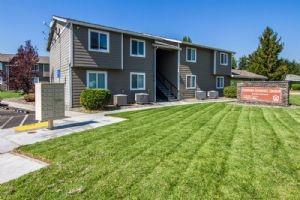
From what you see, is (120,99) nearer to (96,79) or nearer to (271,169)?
(96,79)

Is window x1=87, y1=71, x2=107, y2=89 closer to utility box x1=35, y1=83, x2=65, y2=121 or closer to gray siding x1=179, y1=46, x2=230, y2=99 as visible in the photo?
utility box x1=35, y1=83, x2=65, y2=121

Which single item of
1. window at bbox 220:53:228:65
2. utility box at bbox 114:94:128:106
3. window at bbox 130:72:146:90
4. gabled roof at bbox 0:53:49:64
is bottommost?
utility box at bbox 114:94:128:106

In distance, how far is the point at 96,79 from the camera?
1870 centimetres

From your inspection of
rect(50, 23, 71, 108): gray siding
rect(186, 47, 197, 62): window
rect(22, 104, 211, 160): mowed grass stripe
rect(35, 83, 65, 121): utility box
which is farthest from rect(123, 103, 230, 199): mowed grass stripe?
rect(186, 47, 197, 62): window

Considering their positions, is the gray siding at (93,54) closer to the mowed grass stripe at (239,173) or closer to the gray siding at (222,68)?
the mowed grass stripe at (239,173)

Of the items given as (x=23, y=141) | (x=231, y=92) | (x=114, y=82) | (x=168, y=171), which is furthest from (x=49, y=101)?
(x=231, y=92)

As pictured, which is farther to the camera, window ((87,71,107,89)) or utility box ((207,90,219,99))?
utility box ((207,90,219,99))

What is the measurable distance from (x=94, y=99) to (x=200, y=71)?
15.9 metres

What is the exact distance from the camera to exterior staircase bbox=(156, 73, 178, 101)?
83.4 feet

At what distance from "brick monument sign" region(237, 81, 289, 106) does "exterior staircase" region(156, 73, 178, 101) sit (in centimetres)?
712

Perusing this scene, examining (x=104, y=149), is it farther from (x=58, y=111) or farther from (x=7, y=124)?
(x=7, y=124)

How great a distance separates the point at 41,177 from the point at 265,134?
6.86 meters

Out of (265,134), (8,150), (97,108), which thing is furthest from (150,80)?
(8,150)

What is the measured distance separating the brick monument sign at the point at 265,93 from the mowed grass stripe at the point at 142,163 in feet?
40.7
